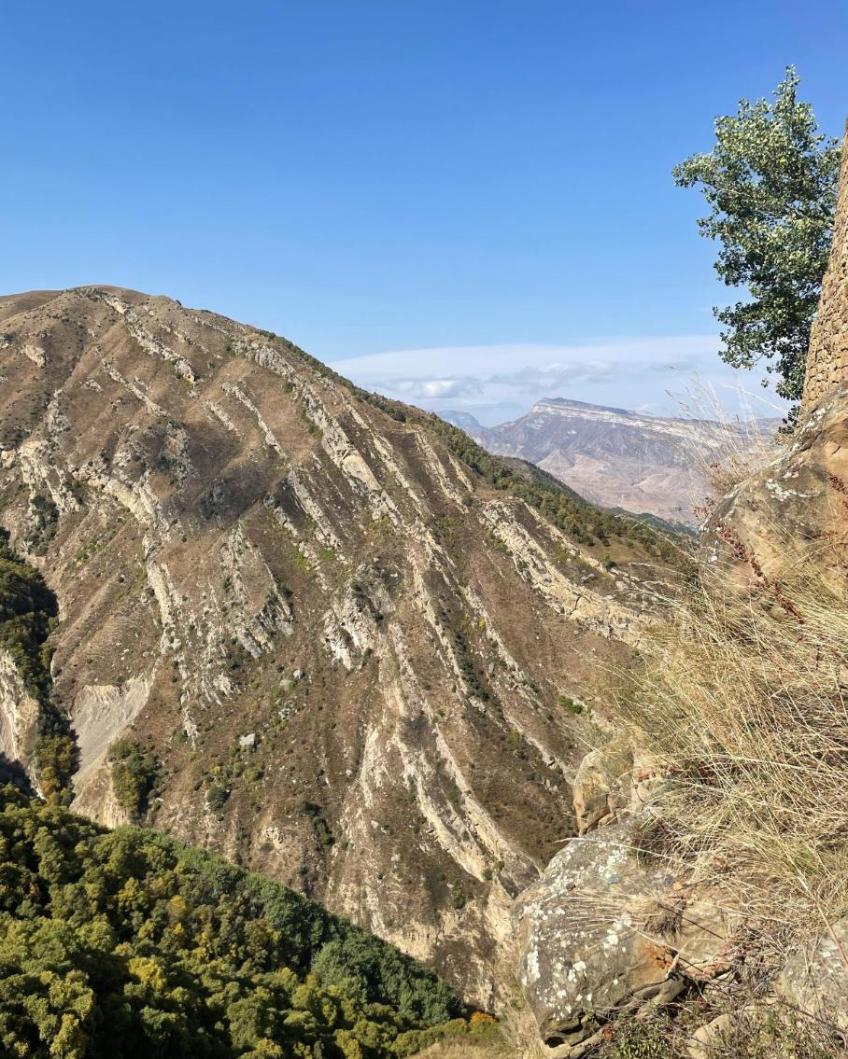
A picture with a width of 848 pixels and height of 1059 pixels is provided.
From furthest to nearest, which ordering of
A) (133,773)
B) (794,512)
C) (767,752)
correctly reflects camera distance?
(133,773) → (794,512) → (767,752)

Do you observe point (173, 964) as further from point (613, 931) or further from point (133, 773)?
point (613, 931)

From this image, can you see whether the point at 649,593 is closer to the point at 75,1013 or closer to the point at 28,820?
the point at 75,1013

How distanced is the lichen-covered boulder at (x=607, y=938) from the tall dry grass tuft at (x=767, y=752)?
57 centimetres

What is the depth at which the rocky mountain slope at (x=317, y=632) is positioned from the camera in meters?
58.7

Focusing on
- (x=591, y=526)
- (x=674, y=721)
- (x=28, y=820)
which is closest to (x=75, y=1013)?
(x=674, y=721)

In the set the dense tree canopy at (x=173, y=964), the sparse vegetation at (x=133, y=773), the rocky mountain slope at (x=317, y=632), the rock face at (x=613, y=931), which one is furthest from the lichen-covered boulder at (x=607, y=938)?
the sparse vegetation at (x=133, y=773)

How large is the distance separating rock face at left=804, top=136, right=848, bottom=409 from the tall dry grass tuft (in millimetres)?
5184

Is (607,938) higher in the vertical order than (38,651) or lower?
lower

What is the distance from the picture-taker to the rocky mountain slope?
58.7 m

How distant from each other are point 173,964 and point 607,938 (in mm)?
43399

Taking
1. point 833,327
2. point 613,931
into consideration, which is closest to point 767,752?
point 613,931

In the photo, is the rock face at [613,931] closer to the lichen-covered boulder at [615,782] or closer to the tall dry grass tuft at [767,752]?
the lichen-covered boulder at [615,782]

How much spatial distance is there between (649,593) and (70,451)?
412 feet

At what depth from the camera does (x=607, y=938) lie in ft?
24.7
